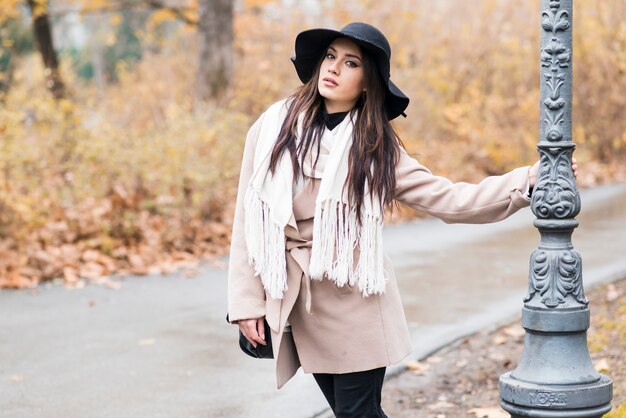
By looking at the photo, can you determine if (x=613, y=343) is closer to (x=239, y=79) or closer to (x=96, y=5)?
(x=239, y=79)

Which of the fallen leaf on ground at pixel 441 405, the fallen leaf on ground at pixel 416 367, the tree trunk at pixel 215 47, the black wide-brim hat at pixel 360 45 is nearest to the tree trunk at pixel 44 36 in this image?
the tree trunk at pixel 215 47

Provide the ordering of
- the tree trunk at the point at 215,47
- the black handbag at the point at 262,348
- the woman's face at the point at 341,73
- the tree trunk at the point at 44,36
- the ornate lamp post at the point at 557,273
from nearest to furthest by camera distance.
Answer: the ornate lamp post at the point at 557,273, the woman's face at the point at 341,73, the black handbag at the point at 262,348, the tree trunk at the point at 215,47, the tree trunk at the point at 44,36

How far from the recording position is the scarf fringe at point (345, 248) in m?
3.41

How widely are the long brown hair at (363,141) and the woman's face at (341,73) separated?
0.03 metres

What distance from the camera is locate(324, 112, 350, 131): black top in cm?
357

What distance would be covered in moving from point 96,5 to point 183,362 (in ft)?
36.5

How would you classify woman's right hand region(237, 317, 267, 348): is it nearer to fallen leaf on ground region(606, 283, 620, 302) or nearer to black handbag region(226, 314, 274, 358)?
black handbag region(226, 314, 274, 358)

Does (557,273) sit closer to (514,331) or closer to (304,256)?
(304,256)

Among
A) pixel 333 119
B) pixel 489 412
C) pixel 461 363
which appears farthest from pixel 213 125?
pixel 333 119

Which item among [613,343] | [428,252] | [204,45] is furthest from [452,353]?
[204,45]

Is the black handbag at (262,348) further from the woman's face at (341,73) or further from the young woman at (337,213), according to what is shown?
the woman's face at (341,73)

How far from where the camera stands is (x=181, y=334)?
663 cm

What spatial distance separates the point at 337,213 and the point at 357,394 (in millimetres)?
642

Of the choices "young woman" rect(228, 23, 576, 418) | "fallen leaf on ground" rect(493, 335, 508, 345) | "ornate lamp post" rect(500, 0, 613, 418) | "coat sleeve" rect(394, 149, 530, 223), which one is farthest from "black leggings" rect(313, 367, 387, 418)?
"fallen leaf on ground" rect(493, 335, 508, 345)
